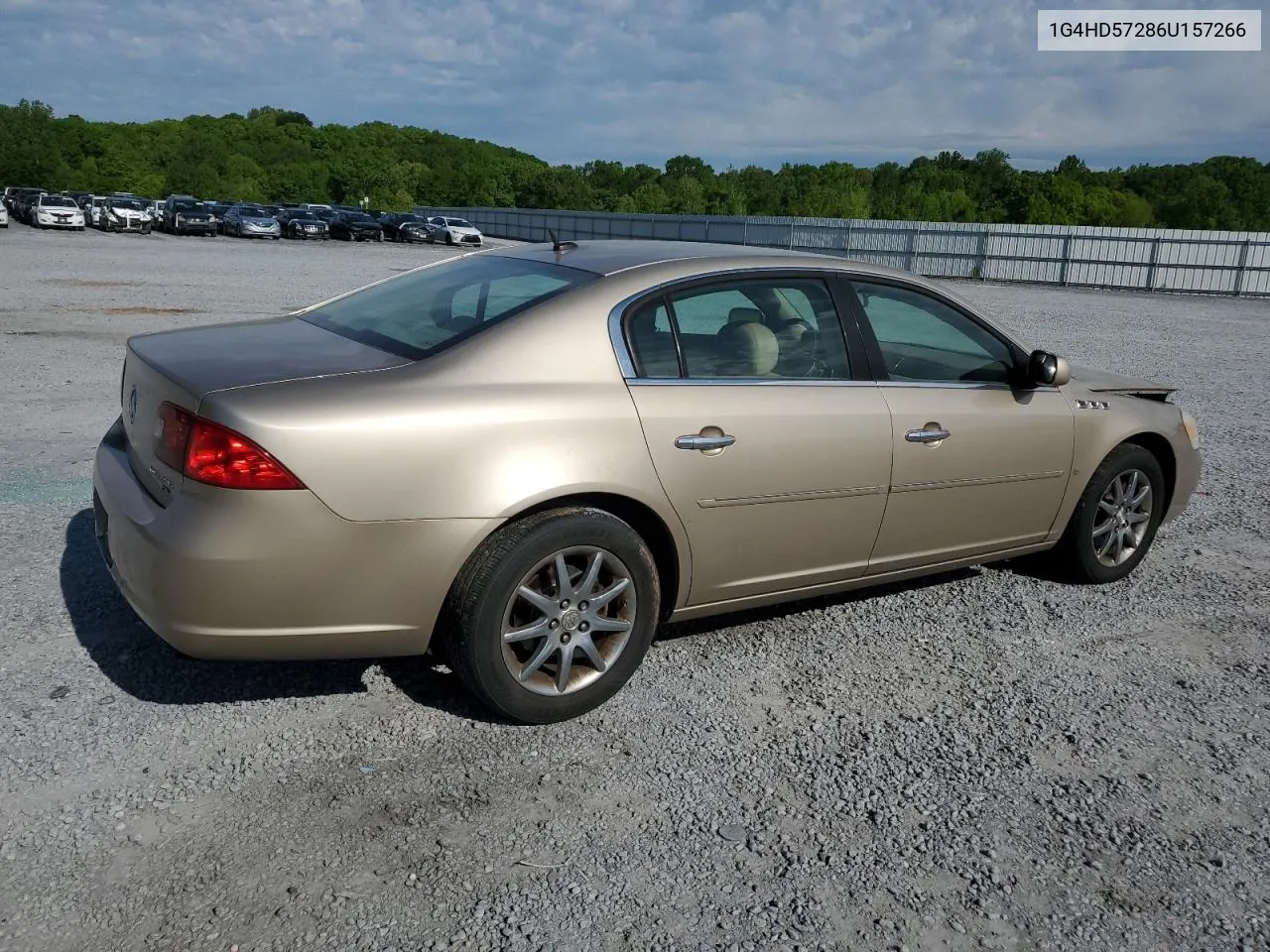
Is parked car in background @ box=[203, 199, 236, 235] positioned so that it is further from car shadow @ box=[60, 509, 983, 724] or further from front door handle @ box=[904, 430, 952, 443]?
front door handle @ box=[904, 430, 952, 443]

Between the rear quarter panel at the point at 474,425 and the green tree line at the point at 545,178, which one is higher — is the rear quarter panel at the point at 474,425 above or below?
below

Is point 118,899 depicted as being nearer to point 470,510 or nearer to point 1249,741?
point 470,510

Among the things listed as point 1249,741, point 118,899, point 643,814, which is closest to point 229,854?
point 118,899

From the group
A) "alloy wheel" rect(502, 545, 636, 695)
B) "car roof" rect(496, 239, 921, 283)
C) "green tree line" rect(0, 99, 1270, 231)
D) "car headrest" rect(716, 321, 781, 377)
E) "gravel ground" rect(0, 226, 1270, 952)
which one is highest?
"green tree line" rect(0, 99, 1270, 231)

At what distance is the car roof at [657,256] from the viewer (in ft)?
13.5

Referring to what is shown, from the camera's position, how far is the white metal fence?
103 ft

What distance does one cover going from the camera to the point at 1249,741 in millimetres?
3797

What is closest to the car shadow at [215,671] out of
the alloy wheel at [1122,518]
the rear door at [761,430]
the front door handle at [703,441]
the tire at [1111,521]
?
the rear door at [761,430]

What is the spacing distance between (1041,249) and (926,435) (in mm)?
33218

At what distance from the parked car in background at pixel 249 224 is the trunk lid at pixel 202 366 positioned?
144 feet

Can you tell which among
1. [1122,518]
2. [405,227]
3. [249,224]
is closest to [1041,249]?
[405,227]

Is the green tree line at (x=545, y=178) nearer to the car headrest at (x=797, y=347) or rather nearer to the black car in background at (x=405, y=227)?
the black car in background at (x=405, y=227)

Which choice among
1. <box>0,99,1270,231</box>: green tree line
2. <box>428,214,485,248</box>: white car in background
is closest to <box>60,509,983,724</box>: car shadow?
<box>428,214,485,248</box>: white car in background

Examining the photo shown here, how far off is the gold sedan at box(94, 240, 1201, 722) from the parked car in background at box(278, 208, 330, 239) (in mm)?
44942
